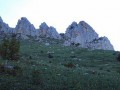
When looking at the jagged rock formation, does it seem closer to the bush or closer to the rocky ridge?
the rocky ridge

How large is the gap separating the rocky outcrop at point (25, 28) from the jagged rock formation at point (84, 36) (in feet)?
52.3

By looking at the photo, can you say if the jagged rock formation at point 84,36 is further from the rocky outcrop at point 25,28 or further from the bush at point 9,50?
the bush at point 9,50

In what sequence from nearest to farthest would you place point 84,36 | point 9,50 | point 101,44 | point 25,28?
point 9,50 → point 101,44 → point 84,36 → point 25,28

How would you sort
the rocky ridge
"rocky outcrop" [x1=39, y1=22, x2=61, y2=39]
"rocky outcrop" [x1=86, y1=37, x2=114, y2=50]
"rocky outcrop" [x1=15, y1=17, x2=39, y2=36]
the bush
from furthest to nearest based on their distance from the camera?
"rocky outcrop" [x1=39, y1=22, x2=61, y2=39] < "rocky outcrop" [x1=15, y1=17, x2=39, y2=36] < the rocky ridge < "rocky outcrop" [x1=86, y1=37, x2=114, y2=50] < the bush

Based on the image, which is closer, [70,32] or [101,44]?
[101,44]

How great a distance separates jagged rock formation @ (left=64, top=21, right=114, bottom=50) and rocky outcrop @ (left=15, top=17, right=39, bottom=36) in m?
15.9

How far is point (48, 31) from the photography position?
146m

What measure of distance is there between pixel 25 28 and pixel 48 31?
35.5 feet

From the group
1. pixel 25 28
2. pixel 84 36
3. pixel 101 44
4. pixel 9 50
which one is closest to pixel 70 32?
pixel 84 36

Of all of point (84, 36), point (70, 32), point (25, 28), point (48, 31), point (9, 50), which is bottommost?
point (9, 50)

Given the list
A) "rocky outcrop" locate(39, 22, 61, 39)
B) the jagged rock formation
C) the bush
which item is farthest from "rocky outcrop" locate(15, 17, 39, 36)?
the bush

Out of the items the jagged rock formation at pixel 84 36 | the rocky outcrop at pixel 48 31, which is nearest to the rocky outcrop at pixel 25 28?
the rocky outcrop at pixel 48 31

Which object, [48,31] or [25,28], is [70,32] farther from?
[25,28]

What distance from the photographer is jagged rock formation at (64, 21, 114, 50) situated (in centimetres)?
12088
